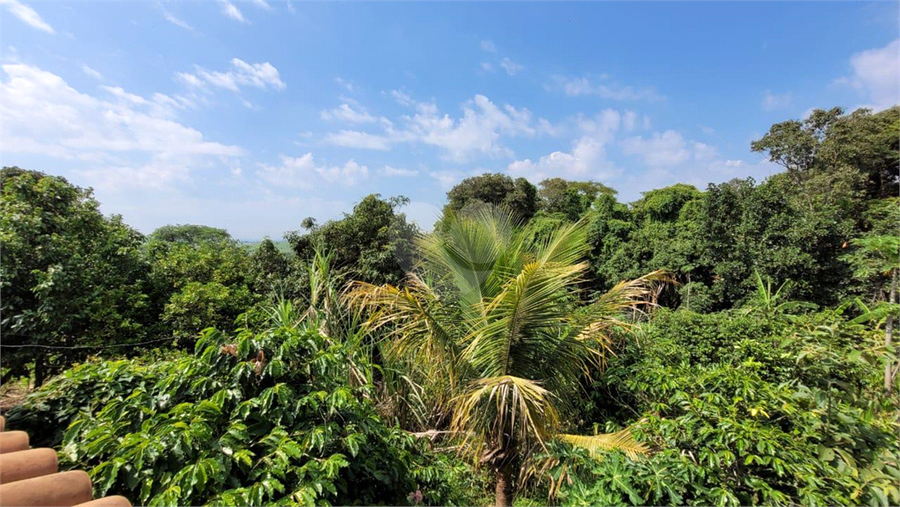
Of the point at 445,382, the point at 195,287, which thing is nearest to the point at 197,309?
the point at 195,287

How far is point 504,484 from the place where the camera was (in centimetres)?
287

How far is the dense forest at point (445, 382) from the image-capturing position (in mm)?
1752

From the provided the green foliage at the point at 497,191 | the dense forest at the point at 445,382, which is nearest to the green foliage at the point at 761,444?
the dense forest at the point at 445,382

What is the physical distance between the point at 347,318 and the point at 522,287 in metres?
2.54

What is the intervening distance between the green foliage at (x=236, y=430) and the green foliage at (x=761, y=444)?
116 centimetres

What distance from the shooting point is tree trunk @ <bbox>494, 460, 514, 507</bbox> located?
283 centimetres

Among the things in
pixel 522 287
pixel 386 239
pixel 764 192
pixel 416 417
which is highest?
pixel 764 192

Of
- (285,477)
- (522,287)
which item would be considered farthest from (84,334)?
(522,287)

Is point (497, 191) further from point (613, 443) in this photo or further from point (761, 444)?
point (761, 444)

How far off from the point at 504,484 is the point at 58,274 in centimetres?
526

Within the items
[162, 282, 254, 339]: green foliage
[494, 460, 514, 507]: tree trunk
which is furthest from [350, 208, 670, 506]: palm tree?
[162, 282, 254, 339]: green foliage

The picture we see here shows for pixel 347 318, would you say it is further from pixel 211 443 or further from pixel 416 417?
pixel 211 443

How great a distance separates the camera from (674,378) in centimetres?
275

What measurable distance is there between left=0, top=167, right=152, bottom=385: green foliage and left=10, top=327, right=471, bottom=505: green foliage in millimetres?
2639
